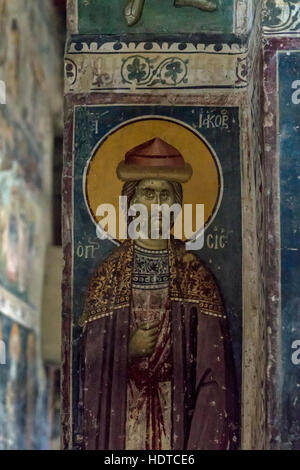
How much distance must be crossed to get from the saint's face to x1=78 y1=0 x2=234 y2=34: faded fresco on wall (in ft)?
A: 3.00

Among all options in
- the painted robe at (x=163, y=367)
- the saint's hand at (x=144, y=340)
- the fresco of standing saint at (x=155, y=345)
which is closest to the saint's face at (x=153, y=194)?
the fresco of standing saint at (x=155, y=345)

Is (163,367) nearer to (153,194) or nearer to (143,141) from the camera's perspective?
(153,194)

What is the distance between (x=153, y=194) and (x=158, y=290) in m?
0.57

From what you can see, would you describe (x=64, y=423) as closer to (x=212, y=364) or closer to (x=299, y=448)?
(x=212, y=364)

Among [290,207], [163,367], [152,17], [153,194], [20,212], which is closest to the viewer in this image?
[290,207]

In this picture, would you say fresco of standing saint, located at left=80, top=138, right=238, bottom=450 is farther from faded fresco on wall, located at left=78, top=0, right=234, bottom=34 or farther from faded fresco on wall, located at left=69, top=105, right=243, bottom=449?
faded fresco on wall, located at left=78, top=0, right=234, bottom=34

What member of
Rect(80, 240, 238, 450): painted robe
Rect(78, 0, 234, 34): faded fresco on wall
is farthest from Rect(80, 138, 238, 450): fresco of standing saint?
Rect(78, 0, 234, 34): faded fresco on wall

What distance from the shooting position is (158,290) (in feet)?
20.9

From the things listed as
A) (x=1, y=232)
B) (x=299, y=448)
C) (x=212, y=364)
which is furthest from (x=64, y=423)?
(x=1, y=232)

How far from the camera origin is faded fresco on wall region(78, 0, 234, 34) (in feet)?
21.3

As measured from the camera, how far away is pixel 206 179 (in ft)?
21.2

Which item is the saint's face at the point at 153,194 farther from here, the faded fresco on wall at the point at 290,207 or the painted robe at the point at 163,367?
the faded fresco on wall at the point at 290,207

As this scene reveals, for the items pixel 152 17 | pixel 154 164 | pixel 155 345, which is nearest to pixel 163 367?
pixel 155 345
